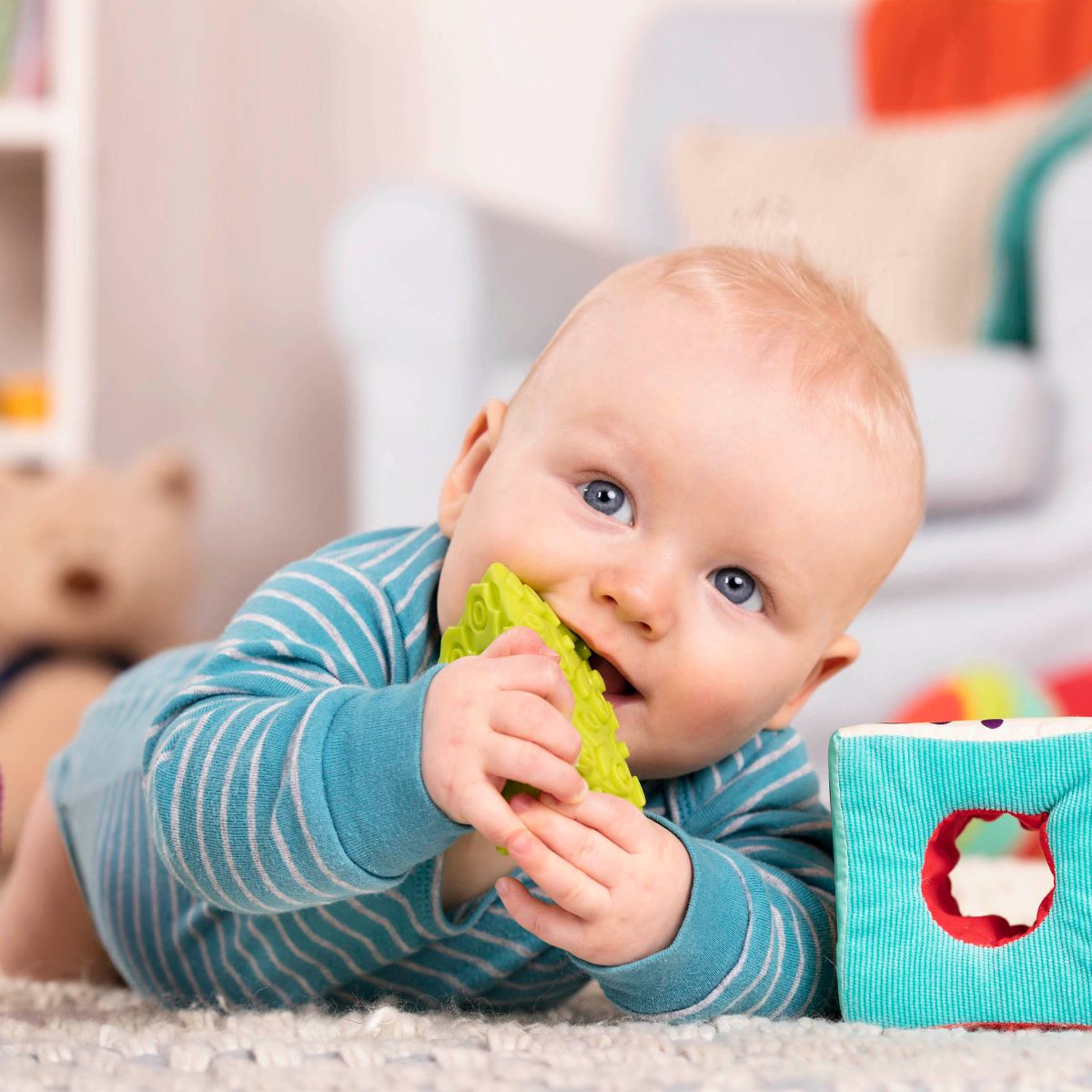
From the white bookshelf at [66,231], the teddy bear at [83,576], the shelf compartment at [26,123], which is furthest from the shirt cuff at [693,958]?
the shelf compartment at [26,123]

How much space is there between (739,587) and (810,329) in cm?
13

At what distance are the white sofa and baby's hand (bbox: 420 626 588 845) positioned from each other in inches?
38.6

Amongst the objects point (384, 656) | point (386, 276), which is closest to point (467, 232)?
point (386, 276)

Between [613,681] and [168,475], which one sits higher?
[613,681]

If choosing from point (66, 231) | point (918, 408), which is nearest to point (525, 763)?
point (918, 408)

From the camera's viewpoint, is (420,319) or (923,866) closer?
(923,866)

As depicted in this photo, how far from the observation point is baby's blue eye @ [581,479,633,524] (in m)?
0.64

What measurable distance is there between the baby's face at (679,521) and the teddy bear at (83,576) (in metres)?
1.17

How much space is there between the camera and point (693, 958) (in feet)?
2.01

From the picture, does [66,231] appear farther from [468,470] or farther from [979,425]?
[468,470]

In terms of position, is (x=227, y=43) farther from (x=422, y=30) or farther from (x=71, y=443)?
(x=71, y=443)

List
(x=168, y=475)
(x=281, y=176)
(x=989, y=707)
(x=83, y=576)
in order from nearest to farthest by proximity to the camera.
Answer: (x=989, y=707) < (x=83, y=576) < (x=168, y=475) < (x=281, y=176)

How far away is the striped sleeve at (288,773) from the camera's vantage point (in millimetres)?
555

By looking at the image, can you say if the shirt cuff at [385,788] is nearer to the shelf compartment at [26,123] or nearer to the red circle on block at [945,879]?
the red circle on block at [945,879]
